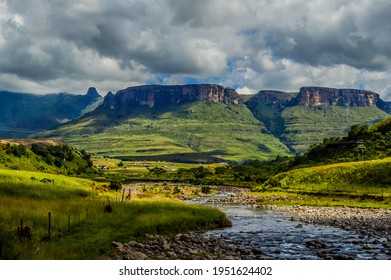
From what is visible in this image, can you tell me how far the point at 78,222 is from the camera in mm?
38562

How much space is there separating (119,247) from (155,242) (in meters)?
4.96

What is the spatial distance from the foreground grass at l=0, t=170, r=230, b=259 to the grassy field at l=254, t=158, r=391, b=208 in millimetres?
43856

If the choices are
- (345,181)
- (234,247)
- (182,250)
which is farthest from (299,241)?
(345,181)

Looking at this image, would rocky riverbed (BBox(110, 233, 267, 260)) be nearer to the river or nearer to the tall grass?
the river

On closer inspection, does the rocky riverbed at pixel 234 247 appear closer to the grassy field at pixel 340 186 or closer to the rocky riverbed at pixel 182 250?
the rocky riverbed at pixel 182 250

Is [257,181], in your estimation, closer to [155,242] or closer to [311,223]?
[311,223]

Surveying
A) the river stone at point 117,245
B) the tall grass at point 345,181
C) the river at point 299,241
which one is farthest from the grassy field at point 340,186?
the river stone at point 117,245

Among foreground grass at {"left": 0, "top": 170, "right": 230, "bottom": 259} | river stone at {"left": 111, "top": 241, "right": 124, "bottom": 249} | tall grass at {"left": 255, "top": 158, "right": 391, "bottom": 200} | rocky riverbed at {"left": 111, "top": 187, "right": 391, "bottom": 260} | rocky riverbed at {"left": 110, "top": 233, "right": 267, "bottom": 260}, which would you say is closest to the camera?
foreground grass at {"left": 0, "top": 170, "right": 230, "bottom": 259}

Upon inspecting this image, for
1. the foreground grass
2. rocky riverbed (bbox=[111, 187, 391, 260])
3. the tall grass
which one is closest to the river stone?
rocky riverbed (bbox=[111, 187, 391, 260])

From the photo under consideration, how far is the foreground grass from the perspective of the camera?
27.5m

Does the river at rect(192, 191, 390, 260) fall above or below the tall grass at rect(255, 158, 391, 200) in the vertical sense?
below

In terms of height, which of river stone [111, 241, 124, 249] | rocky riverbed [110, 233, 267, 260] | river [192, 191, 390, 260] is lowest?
river [192, 191, 390, 260]

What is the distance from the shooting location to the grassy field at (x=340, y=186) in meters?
87.6

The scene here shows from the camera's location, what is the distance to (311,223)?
2249 inches
